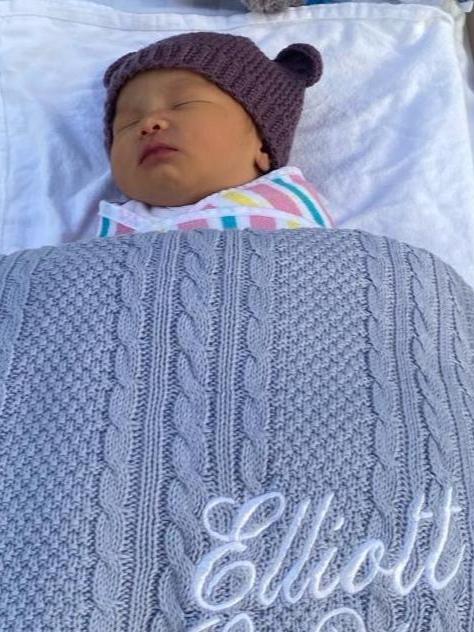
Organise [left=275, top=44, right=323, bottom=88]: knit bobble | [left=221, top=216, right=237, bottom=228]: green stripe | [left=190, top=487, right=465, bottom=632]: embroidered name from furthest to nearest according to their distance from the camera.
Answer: [left=275, top=44, right=323, bottom=88]: knit bobble, [left=221, top=216, right=237, bottom=228]: green stripe, [left=190, top=487, right=465, bottom=632]: embroidered name

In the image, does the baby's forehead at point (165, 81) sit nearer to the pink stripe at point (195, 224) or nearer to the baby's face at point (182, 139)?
the baby's face at point (182, 139)

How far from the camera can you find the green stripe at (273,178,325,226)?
3.76ft

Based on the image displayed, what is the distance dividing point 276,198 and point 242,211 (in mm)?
79

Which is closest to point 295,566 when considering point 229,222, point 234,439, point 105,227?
point 234,439

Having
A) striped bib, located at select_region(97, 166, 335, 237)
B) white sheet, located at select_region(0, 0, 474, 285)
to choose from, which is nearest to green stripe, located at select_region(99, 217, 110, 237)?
striped bib, located at select_region(97, 166, 335, 237)

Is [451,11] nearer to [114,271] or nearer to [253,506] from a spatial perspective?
[114,271]

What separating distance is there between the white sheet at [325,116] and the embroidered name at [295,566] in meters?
0.50

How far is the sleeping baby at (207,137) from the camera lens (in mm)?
1117

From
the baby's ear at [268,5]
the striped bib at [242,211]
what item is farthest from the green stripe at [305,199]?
the baby's ear at [268,5]

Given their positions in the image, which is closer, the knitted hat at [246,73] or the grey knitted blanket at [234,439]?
the grey knitted blanket at [234,439]

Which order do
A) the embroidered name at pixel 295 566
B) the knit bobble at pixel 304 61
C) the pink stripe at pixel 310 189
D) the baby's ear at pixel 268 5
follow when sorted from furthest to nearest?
the baby's ear at pixel 268 5 < the knit bobble at pixel 304 61 < the pink stripe at pixel 310 189 < the embroidered name at pixel 295 566

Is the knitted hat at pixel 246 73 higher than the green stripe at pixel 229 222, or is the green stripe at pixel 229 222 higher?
the knitted hat at pixel 246 73

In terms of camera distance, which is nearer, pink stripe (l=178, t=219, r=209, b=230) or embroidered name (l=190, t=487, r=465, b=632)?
embroidered name (l=190, t=487, r=465, b=632)

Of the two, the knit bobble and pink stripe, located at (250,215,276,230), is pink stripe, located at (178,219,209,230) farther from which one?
the knit bobble
